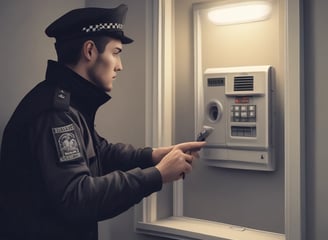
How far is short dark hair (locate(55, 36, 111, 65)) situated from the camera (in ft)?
5.31

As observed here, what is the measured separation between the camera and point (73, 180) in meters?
1.40

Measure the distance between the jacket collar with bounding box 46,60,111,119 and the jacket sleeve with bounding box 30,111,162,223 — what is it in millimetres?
146

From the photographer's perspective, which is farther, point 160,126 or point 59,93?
point 160,126

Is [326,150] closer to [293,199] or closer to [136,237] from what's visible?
[293,199]

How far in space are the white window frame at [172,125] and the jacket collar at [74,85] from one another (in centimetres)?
49

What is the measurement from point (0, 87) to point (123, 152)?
1.82ft

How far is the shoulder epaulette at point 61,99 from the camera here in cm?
148

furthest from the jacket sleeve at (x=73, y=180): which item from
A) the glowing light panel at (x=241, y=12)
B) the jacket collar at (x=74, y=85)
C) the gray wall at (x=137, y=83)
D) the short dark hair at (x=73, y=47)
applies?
the glowing light panel at (x=241, y=12)

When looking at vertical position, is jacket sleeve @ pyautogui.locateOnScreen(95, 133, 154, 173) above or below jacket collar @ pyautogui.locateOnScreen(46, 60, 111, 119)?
below

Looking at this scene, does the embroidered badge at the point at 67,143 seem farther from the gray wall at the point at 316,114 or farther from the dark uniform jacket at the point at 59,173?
the gray wall at the point at 316,114

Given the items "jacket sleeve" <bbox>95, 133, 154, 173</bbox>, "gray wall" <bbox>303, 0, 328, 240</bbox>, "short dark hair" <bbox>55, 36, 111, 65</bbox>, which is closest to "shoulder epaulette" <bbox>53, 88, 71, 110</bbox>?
"short dark hair" <bbox>55, 36, 111, 65</bbox>

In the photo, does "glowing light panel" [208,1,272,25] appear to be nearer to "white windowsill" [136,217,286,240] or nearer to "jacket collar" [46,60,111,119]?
"jacket collar" [46,60,111,119]

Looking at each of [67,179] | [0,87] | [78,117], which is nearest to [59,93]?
[78,117]

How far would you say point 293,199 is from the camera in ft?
5.46
